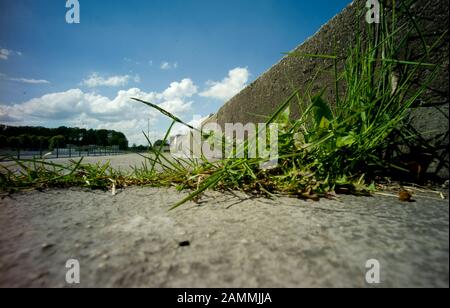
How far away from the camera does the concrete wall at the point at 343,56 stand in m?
0.98

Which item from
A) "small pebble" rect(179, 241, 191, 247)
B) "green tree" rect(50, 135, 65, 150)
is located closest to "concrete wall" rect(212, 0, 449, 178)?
"small pebble" rect(179, 241, 191, 247)

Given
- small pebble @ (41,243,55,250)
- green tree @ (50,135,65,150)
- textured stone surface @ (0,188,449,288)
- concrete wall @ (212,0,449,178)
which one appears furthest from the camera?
green tree @ (50,135,65,150)

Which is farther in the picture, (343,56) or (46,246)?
(343,56)

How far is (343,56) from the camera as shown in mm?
1331

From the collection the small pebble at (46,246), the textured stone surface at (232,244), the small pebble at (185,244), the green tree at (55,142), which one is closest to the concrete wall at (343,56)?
the textured stone surface at (232,244)

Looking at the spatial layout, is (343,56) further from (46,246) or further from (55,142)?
(55,142)

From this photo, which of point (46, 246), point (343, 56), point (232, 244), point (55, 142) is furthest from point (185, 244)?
point (55, 142)

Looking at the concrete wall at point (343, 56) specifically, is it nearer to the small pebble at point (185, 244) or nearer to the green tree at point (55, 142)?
the small pebble at point (185, 244)

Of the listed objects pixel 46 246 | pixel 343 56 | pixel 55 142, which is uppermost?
pixel 55 142

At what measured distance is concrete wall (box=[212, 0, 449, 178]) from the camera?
0.98 meters

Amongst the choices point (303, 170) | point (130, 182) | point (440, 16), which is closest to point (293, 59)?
point (440, 16)

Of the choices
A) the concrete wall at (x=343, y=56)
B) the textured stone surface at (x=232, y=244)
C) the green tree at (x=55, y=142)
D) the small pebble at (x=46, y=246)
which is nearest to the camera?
the textured stone surface at (x=232, y=244)

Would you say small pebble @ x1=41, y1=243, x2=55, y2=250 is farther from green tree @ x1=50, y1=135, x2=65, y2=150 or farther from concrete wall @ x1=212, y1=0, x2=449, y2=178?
green tree @ x1=50, y1=135, x2=65, y2=150

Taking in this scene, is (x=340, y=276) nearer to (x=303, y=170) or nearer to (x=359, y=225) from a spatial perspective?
(x=359, y=225)
